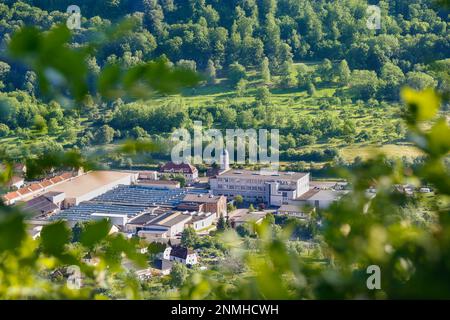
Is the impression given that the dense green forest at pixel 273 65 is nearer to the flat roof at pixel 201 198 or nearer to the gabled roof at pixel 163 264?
the flat roof at pixel 201 198

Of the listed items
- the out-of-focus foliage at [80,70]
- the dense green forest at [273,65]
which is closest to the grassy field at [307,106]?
the dense green forest at [273,65]

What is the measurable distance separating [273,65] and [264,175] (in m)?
7.83

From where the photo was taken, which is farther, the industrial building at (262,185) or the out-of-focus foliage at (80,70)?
the industrial building at (262,185)

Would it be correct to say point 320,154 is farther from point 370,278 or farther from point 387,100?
point 370,278

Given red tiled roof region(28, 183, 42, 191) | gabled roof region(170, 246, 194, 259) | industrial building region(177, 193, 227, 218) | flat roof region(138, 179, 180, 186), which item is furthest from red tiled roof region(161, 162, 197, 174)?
gabled roof region(170, 246, 194, 259)

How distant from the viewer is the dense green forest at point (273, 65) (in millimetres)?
16453

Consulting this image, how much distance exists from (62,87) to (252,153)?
15546 millimetres

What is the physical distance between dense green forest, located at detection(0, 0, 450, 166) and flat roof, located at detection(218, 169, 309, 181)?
3.73 ft

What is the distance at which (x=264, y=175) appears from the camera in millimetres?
13883

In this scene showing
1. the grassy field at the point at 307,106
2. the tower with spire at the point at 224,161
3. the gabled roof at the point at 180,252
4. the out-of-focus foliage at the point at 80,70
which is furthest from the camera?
the grassy field at the point at 307,106

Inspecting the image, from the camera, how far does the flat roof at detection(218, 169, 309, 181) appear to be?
1359 cm

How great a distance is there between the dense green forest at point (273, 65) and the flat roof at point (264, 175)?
3.73 feet

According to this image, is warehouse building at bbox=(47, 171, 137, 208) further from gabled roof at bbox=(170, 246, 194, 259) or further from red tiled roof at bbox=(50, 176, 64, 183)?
gabled roof at bbox=(170, 246, 194, 259)

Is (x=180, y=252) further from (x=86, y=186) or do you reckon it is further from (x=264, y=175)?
(x=86, y=186)
